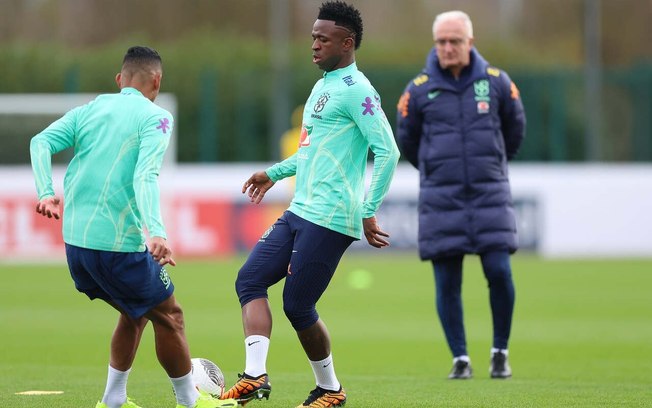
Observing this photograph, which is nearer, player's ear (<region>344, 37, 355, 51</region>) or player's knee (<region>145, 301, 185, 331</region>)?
player's knee (<region>145, 301, 185, 331</region>)

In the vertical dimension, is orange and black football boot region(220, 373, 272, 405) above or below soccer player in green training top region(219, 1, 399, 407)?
below

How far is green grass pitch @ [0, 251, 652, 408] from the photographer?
8164 millimetres

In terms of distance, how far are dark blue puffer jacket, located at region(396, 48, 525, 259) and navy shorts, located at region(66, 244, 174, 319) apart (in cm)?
300

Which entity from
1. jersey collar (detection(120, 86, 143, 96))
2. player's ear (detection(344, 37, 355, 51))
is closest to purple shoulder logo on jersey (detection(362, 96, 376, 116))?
→ player's ear (detection(344, 37, 355, 51))

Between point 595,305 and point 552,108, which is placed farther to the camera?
point 552,108

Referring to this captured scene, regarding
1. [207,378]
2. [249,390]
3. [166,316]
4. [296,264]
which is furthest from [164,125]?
[207,378]

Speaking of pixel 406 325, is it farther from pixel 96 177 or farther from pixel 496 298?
pixel 96 177

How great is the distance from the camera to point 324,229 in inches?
280

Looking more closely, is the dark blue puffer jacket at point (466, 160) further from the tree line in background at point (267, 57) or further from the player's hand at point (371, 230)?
the tree line in background at point (267, 57)

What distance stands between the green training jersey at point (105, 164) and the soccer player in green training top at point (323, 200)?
2.83ft

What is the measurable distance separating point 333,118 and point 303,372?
304 centimetres

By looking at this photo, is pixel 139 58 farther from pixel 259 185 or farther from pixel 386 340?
pixel 386 340

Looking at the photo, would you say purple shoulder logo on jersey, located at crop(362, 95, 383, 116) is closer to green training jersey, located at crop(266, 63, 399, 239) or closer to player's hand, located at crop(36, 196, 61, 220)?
green training jersey, located at crop(266, 63, 399, 239)

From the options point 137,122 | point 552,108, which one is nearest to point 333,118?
point 137,122
